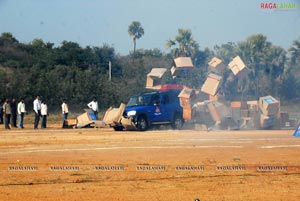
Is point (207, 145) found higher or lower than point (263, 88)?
lower

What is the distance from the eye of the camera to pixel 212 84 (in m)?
35.3

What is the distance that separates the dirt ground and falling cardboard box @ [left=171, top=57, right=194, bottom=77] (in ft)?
47.8

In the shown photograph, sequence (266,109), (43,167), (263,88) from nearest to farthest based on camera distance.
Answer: (43,167)
(266,109)
(263,88)

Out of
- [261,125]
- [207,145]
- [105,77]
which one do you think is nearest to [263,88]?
[261,125]

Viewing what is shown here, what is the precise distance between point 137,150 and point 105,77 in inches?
1555

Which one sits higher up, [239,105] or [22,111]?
[239,105]

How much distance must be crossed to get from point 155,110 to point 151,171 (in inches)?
735

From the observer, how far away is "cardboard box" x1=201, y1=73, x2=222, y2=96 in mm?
35000

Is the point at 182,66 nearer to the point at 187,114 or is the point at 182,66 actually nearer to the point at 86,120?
the point at 187,114

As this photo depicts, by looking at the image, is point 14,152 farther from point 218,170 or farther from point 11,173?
point 218,170

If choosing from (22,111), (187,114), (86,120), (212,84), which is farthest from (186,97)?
(22,111)

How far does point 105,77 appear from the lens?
5972cm

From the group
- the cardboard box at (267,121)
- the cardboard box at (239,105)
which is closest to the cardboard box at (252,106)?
the cardboard box at (239,105)

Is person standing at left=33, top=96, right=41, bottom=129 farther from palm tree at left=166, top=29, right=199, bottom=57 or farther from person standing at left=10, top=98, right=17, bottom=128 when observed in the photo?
palm tree at left=166, top=29, right=199, bottom=57
